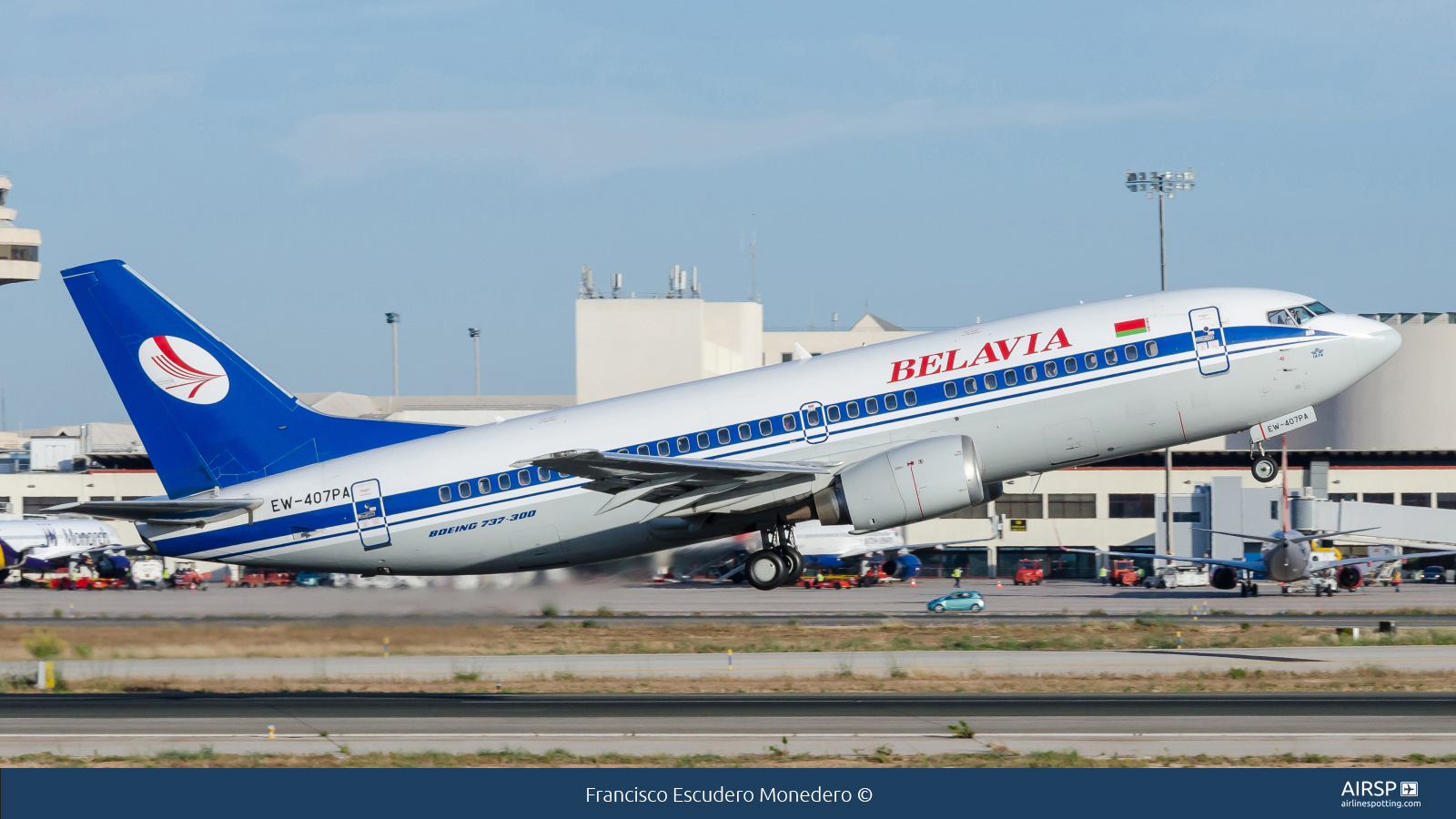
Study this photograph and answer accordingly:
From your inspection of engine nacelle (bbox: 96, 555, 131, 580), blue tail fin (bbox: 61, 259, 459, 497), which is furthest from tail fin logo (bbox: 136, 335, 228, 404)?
engine nacelle (bbox: 96, 555, 131, 580)

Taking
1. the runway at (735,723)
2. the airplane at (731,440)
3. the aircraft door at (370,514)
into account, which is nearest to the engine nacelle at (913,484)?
the airplane at (731,440)

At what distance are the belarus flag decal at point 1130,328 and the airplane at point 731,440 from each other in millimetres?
38

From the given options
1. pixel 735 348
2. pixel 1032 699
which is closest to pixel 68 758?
pixel 1032 699

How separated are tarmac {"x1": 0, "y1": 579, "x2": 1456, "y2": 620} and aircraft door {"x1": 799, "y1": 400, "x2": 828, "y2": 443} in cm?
840

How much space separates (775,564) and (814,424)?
3.28m

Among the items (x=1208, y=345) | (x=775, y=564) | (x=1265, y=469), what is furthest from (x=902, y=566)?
(x=1208, y=345)

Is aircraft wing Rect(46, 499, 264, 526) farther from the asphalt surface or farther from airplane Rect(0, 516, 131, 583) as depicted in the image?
airplane Rect(0, 516, 131, 583)

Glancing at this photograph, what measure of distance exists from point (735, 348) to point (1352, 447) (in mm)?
48744

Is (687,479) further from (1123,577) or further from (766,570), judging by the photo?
(1123,577)

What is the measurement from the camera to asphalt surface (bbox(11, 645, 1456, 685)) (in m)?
33.8

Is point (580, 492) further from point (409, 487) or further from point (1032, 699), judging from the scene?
point (1032, 699)

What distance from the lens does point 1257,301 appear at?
2973cm

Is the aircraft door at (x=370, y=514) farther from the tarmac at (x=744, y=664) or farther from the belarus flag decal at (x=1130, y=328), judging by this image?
the belarus flag decal at (x=1130, y=328)

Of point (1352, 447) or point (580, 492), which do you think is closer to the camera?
point (580, 492)
